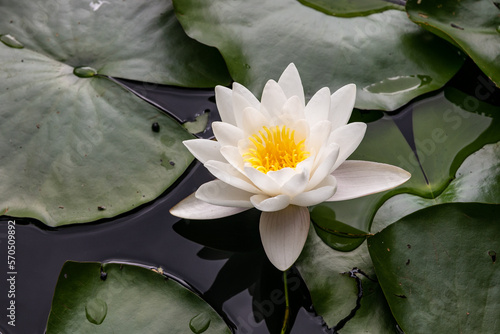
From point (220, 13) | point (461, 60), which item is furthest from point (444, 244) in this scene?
point (220, 13)

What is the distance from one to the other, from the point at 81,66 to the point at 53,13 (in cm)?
35

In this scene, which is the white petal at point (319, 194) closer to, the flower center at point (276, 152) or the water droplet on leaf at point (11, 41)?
the flower center at point (276, 152)

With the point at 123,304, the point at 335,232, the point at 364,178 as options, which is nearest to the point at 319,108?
the point at 364,178

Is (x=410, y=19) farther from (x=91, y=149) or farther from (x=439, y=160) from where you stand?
(x=91, y=149)

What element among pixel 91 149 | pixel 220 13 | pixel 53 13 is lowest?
pixel 91 149

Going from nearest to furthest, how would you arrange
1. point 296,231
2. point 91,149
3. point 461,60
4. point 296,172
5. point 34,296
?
point 296,172
point 296,231
point 34,296
point 91,149
point 461,60

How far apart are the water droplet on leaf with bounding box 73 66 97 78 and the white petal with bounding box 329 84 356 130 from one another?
1.29 metres

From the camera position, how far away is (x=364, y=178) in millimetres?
1891

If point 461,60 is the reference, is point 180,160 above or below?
below

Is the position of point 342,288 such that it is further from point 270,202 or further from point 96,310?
point 96,310

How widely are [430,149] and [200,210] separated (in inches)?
44.7

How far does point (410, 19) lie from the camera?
7.28ft

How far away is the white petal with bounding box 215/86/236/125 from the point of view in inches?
74.9

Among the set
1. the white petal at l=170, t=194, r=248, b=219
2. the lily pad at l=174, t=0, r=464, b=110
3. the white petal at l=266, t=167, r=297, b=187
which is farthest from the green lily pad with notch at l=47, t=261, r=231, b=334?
the lily pad at l=174, t=0, r=464, b=110
